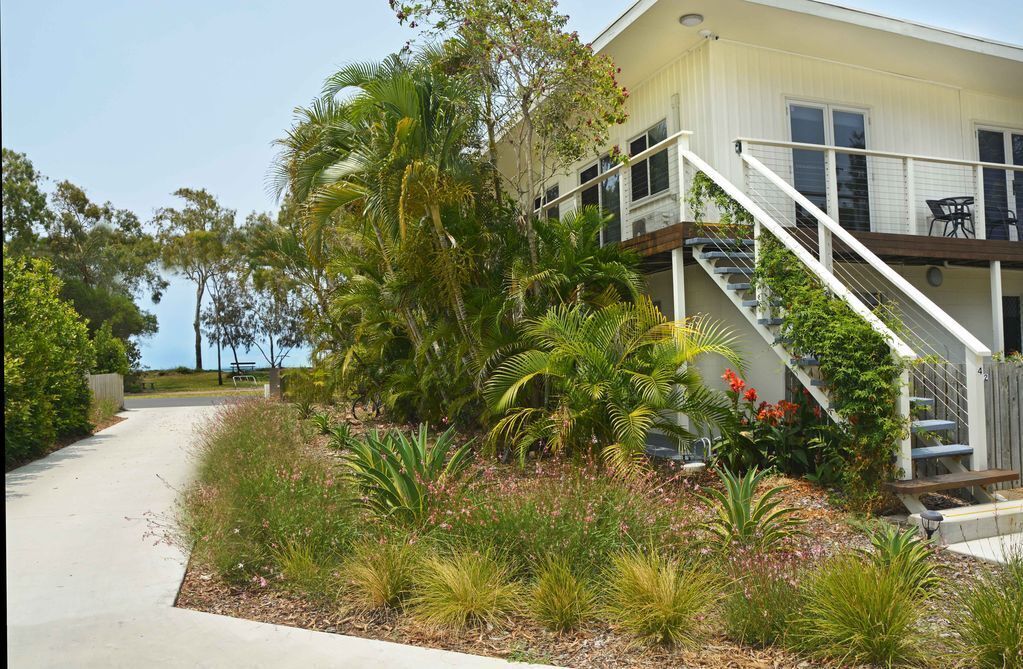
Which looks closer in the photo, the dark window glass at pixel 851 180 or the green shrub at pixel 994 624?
the green shrub at pixel 994 624

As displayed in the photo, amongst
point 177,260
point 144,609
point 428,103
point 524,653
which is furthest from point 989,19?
point 177,260

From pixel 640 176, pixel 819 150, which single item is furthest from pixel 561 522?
pixel 640 176

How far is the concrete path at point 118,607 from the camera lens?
420 cm

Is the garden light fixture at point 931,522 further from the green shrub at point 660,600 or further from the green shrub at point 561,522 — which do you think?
the green shrub at point 660,600

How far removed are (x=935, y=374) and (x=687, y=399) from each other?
254 centimetres

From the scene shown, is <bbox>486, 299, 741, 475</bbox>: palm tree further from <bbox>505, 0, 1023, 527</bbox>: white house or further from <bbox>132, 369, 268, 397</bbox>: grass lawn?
<bbox>132, 369, 268, 397</bbox>: grass lawn

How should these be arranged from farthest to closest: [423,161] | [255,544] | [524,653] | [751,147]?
[751,147] < [423,161] < [255,544] < [524,653]

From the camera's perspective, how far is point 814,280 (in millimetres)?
8219

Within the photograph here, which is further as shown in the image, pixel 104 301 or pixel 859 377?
pixel 104 301

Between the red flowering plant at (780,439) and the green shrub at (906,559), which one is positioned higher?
the red flowering plant at (780,439)

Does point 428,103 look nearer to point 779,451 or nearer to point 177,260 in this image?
point 779,451

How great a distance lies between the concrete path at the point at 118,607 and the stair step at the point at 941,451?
4933 millimetres

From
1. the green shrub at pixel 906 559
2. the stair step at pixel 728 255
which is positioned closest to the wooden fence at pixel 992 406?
the stair step at pixel 728 255

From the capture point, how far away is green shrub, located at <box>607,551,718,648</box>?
167 inches
